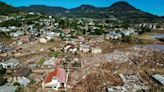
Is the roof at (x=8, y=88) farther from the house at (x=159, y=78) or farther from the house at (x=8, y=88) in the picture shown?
the house at (x=159, y=78)

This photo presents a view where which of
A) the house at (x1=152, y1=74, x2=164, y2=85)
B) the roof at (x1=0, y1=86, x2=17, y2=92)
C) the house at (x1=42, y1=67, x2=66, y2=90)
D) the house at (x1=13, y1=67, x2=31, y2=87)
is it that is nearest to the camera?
the roof at (x1=0, y1=86, x2=17, y2=92)

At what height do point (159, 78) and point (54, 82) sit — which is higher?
point (54, 82)

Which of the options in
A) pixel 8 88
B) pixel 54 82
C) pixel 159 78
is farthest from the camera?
pixel 159 78

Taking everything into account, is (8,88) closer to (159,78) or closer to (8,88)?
(8,88)

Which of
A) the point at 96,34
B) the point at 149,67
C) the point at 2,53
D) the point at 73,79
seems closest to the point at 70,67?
the point at 73,79

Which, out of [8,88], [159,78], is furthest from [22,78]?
[159,78]

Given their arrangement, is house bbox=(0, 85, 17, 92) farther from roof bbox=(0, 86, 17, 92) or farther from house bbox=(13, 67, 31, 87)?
house bbox=(13, 67, 31, 87)

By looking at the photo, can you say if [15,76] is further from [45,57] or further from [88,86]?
[45,57]

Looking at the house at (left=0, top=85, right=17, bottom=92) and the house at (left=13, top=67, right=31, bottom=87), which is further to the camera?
the house at (left=13, top=67, right=31, bottom=87)

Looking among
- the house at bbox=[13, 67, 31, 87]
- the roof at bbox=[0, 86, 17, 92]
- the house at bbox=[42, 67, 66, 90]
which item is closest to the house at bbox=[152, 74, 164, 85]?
the house at bbox=[42, 67, 66, 90]

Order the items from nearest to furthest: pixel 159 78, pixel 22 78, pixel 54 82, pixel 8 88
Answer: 1. pixel 8 88
2. pixel 54 82
3. pixel 22 78
4. pixel 159 78

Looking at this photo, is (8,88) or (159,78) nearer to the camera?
(8,88)

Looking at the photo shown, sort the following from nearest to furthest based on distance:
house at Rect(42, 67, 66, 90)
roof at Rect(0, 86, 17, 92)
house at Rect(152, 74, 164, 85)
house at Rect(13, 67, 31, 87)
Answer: roof at Rect(0, 86, 17, 92), house at Rect(42, 67, 66, 90), house at Rect(13, 67, 31, 87), house at Rect(152, 74, 164, 85)
